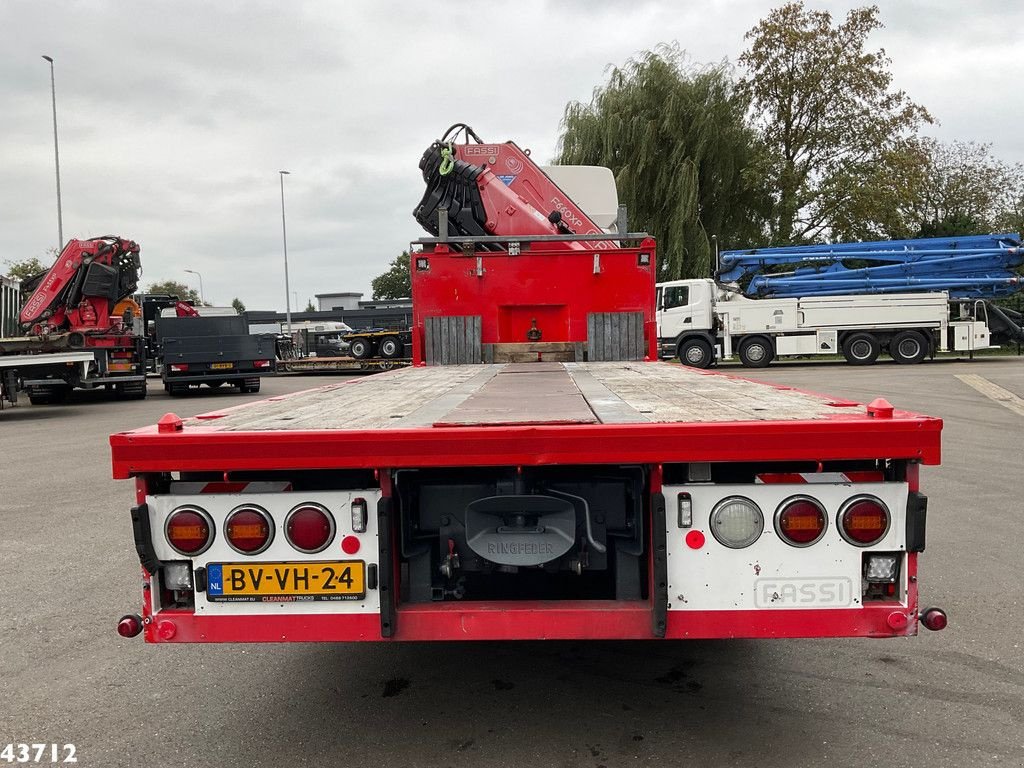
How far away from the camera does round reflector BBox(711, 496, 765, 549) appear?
2.46 meters

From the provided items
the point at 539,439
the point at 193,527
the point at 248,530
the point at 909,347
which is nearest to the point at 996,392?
the point at 909,347

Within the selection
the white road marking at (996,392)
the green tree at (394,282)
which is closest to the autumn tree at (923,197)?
the white road marking at (996,392)

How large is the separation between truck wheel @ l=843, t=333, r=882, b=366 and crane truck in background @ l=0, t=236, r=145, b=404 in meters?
18.4

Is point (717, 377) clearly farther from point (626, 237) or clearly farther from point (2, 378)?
point (2, 378)

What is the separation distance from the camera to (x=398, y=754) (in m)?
2.76

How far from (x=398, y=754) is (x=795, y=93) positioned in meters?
31.0

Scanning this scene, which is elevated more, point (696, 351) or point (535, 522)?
point (535, 522)

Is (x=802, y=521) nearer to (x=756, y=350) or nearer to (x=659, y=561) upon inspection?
(x=659, y=561)

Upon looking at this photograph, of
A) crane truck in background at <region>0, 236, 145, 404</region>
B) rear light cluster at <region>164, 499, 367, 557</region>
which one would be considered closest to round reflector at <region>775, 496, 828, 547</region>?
rear light cluster at <region>164, 499, 367, 557</region>

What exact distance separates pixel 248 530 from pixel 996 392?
15.0 meters

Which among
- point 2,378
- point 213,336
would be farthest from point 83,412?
point 213,336

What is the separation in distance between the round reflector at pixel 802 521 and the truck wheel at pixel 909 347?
22649mm

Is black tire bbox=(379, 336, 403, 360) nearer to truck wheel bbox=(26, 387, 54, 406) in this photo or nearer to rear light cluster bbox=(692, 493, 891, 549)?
truck wheel bbox=(26, 387, 54, 406)

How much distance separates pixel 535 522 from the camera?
2.57 metres
